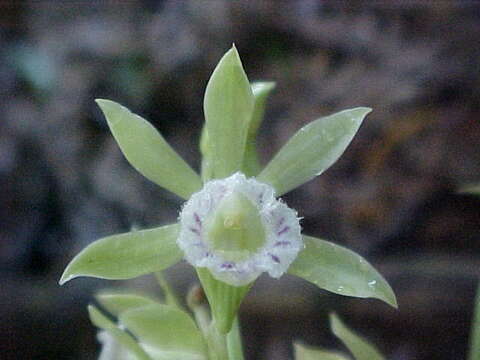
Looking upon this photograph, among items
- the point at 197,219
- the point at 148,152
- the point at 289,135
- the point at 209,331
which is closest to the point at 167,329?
the point at 209,331

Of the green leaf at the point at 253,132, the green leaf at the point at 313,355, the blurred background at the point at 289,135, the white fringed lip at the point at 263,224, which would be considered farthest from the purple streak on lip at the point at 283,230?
the blurred background at the point at 289,135

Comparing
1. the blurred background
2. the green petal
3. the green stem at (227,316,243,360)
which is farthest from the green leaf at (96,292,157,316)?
the blurred background

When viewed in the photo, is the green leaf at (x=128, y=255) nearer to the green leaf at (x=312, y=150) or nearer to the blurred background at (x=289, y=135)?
the green leaf at (x=312, y=150)

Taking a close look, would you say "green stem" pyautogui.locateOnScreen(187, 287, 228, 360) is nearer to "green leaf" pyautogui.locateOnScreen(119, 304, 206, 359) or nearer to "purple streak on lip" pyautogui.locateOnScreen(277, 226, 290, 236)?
"green leaf" pyautogui.locateOnScreen(119, 304, 206, 359)

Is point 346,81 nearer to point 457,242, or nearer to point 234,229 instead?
point 457,242

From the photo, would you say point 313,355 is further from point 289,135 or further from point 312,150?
point 289,135

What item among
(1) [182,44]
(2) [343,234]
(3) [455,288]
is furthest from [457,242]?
(1) [182,44]
